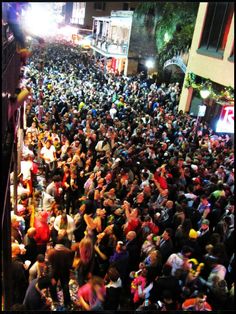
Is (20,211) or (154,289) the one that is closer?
(154,289)

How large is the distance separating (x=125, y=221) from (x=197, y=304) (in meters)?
2.46

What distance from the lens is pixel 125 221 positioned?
6504 millimetres

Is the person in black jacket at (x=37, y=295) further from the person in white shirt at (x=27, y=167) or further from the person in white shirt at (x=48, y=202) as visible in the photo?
the person in white shirt at (x=27, y=167)

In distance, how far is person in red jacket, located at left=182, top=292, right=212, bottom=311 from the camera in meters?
4.20

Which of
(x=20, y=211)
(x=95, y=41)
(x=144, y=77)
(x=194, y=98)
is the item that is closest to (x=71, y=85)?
(x=194, y=98)

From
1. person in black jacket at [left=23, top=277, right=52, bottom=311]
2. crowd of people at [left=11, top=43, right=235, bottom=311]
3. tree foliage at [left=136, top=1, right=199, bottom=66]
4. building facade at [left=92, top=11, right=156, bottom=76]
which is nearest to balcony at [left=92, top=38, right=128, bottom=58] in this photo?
building facade at [left=92, top=11, right=156, bottom=76]

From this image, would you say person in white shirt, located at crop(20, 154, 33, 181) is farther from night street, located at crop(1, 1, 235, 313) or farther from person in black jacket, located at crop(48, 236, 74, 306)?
person in black jacket, located at crop(48, 236, 74, 306)

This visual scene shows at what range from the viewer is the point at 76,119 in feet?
41.9

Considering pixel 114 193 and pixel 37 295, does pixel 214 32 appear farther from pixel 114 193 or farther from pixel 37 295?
pixel 37 295

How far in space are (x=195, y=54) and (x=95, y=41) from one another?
2631 centimetres

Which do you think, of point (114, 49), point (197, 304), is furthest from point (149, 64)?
point (197, 304)

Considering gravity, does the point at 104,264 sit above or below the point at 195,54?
below

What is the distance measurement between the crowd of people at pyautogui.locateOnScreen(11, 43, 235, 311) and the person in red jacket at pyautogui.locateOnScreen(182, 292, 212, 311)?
0.04ft

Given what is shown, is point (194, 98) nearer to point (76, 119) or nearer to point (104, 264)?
point (76, 119)
